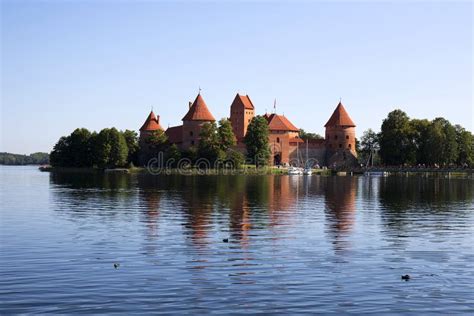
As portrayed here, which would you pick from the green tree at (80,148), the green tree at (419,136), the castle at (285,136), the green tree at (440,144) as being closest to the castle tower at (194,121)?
the castle at (285,136)

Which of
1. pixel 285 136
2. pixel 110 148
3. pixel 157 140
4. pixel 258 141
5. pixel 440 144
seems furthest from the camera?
pixel 285 136

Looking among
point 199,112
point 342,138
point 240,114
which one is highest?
point 240,114

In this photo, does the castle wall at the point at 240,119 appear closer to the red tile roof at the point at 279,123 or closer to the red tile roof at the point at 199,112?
the red tile roof at the point at 279,123

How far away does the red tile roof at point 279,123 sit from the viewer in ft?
384

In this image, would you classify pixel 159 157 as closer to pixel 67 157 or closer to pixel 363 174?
pixel 67 157

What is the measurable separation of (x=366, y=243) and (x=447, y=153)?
8484 centimetres

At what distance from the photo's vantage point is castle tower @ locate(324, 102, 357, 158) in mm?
115125

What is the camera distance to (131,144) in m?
110

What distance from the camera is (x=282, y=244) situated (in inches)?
794

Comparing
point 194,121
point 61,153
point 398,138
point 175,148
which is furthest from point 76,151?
point 398,138

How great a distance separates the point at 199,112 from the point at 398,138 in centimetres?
3384

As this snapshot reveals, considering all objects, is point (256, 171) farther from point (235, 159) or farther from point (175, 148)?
point (175, 148)

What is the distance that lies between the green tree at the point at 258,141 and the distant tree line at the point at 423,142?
65.6 ft

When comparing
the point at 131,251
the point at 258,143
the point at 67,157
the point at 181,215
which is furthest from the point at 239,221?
the point at 67,157
